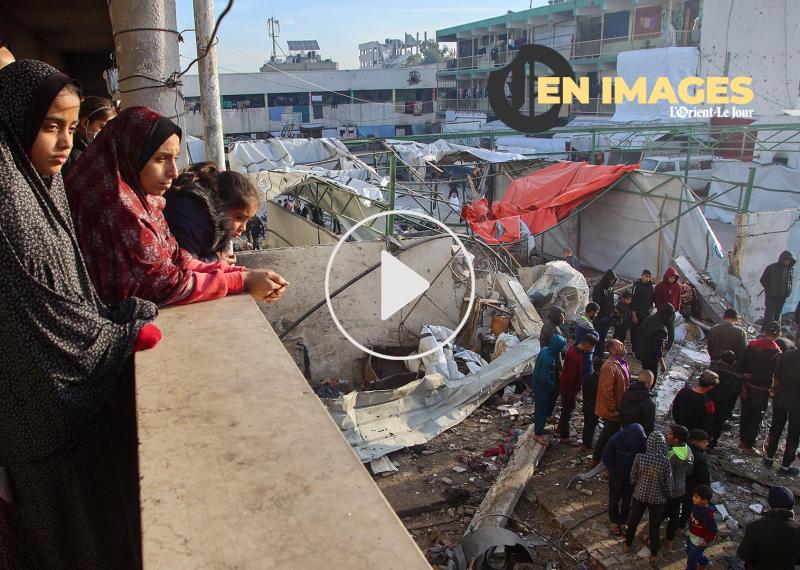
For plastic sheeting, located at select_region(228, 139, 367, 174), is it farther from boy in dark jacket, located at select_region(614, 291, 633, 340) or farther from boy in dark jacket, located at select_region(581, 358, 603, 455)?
boy in dark jacket, located at select_region(581, 358, 603, 455)

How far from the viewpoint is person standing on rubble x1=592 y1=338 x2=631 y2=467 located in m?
5.69

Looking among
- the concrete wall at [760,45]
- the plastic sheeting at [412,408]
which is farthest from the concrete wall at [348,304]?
the concrete wall at [760,45]

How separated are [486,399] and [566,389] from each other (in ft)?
4.46

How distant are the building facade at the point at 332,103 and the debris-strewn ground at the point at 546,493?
29696 mm

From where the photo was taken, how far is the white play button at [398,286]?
26.9ft

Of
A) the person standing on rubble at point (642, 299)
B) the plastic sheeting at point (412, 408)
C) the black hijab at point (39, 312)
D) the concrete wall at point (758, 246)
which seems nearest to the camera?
the black hijab at point (39, 312)

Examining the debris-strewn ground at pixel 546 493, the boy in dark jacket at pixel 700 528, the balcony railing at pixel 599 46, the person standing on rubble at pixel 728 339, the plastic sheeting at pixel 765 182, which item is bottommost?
the debris-strewn ground at pixel 546 493

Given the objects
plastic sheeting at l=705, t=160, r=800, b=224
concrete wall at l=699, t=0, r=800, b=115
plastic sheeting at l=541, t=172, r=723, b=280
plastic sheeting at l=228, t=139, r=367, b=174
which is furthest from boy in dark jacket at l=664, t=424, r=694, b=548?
concrete wall at l=699, t=0, r=800, b=115

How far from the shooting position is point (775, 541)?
383 centimetres

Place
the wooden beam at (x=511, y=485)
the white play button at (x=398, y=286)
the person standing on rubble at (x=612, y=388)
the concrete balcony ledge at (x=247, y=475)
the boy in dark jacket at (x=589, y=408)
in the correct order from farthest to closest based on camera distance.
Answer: the white play button at (x=398, y=286), the boy in dark jacket at (x=589, y=408), the person standing on rubble at (x=612, y=388), the wooden beam at (x=511, y=485), the concrete balcony ledge at (x=247, y=475)

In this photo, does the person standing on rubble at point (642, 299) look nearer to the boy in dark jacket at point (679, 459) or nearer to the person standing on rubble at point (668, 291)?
the person standing on rubble at point (668, 291)

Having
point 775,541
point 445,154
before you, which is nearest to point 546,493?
point 775,541

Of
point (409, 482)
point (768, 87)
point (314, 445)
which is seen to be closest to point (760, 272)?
point (409, 482)

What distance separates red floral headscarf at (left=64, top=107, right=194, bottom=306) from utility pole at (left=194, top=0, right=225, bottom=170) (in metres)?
3.10
